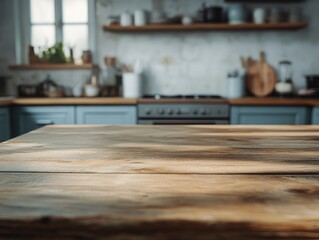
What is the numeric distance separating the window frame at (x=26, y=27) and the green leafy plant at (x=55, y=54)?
0.45ft

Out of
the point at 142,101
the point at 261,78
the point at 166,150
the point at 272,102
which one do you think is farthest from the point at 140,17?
the point at 166,150

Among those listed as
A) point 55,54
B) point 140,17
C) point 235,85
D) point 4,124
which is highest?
point 140,17

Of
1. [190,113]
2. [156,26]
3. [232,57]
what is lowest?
[190,113]

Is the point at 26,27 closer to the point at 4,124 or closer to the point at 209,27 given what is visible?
the point at 4,124

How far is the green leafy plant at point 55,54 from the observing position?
152 inches

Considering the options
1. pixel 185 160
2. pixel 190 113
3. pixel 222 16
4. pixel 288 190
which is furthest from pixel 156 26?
pixel 288 190

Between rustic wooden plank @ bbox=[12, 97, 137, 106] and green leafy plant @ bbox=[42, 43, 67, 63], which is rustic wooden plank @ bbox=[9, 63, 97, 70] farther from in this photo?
rustic wooden plank @ bbox=[12, 97, 137, 106]

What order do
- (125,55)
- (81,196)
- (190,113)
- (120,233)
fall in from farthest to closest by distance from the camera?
1. (125,55)
2. (190,113)
3. (81,196)
4. (120,233)

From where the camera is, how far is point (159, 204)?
60 cm

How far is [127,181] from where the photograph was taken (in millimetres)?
739

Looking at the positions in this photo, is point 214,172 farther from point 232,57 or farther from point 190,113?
point 232,57

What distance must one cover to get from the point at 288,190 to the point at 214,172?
17cm

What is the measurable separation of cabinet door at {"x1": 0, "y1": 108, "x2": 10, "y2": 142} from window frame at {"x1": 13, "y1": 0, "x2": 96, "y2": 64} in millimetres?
903

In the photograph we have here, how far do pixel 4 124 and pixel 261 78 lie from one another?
246cm
